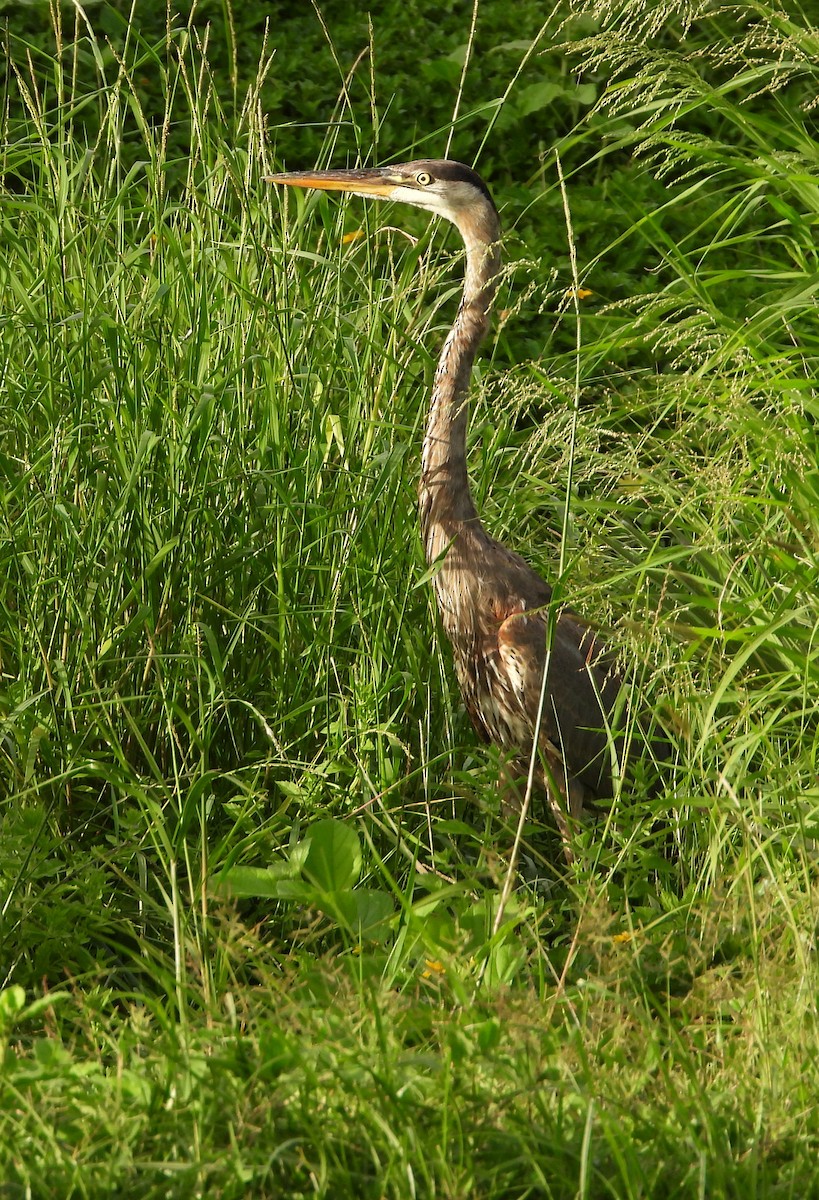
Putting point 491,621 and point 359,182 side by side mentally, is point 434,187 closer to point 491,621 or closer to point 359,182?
point 359,182

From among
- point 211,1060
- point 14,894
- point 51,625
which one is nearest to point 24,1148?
point 211,1060

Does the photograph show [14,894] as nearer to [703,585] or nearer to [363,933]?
[363,933]

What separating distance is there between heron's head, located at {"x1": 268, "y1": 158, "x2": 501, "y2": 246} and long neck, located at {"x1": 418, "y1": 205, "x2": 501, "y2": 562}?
0.33ft

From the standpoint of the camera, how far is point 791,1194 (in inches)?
76.0

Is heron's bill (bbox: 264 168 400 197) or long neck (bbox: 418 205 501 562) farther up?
heron's bill (bbox: 264 168 400 197)

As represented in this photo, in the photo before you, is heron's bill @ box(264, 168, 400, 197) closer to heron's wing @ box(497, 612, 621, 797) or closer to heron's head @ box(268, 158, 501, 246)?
heron's head @ box(268, 158, 501, 246)

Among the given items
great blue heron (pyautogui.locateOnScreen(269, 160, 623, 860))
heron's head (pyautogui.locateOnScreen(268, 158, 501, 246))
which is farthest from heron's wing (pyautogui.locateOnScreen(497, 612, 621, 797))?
heron's head (pyautogui.locateOnScreen(268, 158, 501, 246))

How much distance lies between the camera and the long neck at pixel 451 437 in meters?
3.37

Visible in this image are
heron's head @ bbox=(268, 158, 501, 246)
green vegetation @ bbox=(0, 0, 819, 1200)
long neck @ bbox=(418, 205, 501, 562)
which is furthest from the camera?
heron's head @ bbox=(268, 158, 501, 246)

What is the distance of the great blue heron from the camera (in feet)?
11.1

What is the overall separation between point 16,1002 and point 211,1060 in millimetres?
402

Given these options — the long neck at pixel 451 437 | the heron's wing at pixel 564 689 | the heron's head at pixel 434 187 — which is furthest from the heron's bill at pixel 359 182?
the heron's wing at pixel 564 689

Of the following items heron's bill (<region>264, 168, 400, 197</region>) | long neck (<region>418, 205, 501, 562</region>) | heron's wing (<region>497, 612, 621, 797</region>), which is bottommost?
heron's wing (<region>497, 612, 621, 797</region>)

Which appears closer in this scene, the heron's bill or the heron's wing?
the heron's wing
